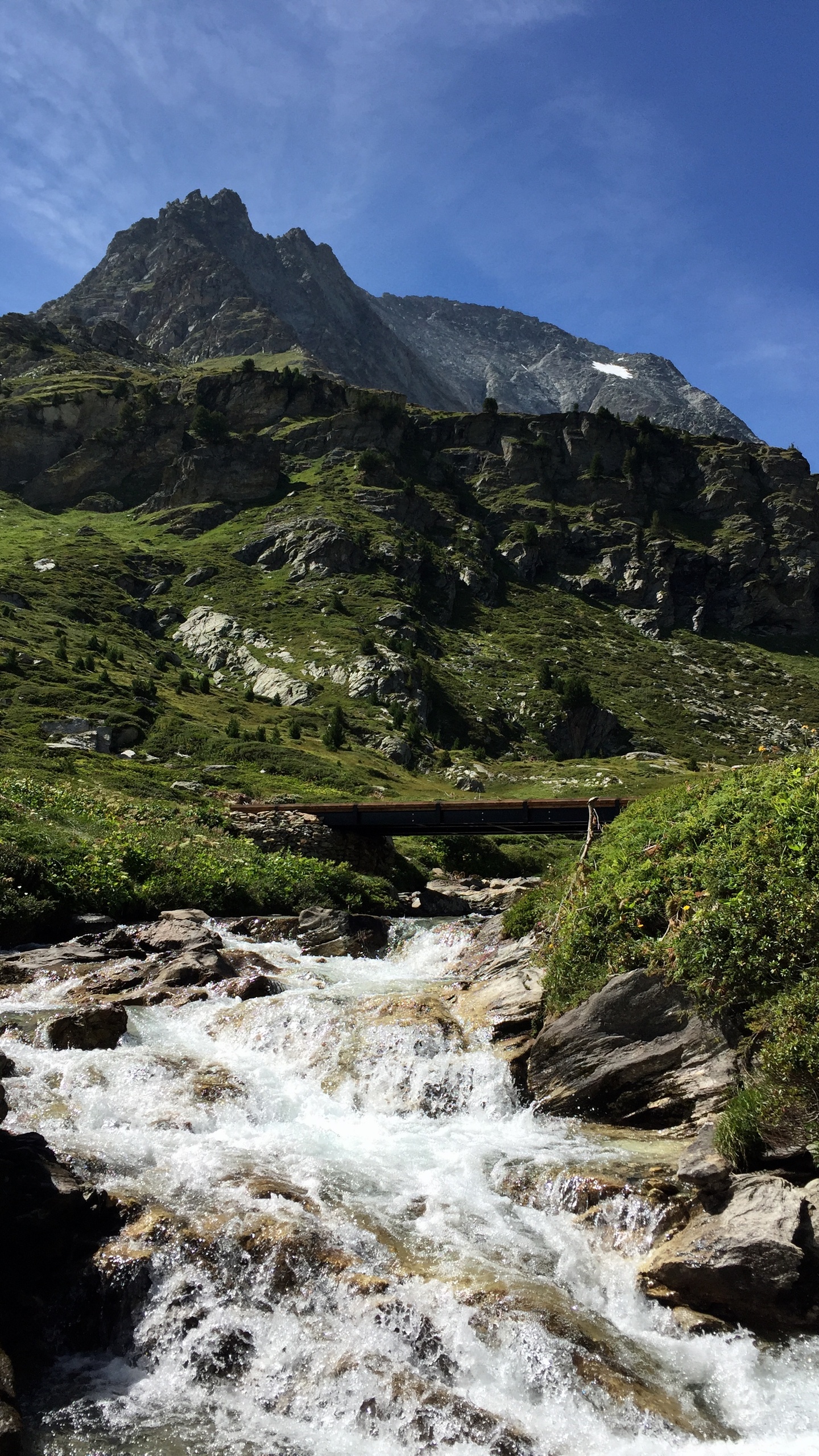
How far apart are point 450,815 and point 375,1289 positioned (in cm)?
3097

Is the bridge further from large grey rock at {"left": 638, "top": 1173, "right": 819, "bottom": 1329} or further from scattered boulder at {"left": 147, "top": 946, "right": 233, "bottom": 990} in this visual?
large grey rock at {"left": 638, "top": 1173, "right": 819, "bottom": 1329}

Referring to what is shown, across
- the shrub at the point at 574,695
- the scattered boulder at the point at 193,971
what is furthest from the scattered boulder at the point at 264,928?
the shrub at the point at 574,695

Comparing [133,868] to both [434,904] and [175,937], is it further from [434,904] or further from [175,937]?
[434,904]

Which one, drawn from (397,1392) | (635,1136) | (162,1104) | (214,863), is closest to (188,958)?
(162,1104)

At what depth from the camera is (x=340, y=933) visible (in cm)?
2489

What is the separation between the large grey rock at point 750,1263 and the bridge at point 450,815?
2873cm

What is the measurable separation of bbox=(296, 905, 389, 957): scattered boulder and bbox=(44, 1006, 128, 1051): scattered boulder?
9.82 metres

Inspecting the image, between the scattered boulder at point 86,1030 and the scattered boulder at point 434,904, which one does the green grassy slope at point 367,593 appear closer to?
the scattered boulder at point 434,904

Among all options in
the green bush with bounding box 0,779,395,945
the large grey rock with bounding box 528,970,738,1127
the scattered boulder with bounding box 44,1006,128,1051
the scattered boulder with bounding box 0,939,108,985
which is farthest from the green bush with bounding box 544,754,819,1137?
the green bush with bounding box 0,779,395,945

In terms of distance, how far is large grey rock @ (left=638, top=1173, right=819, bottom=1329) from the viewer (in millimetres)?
7473

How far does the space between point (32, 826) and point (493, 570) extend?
13111 cm

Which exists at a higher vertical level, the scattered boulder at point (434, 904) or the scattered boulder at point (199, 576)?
the scattered boulder at point (199, 576)

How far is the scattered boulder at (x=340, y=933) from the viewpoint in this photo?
947 inches

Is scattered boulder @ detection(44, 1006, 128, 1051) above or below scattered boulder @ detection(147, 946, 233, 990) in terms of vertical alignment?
above
